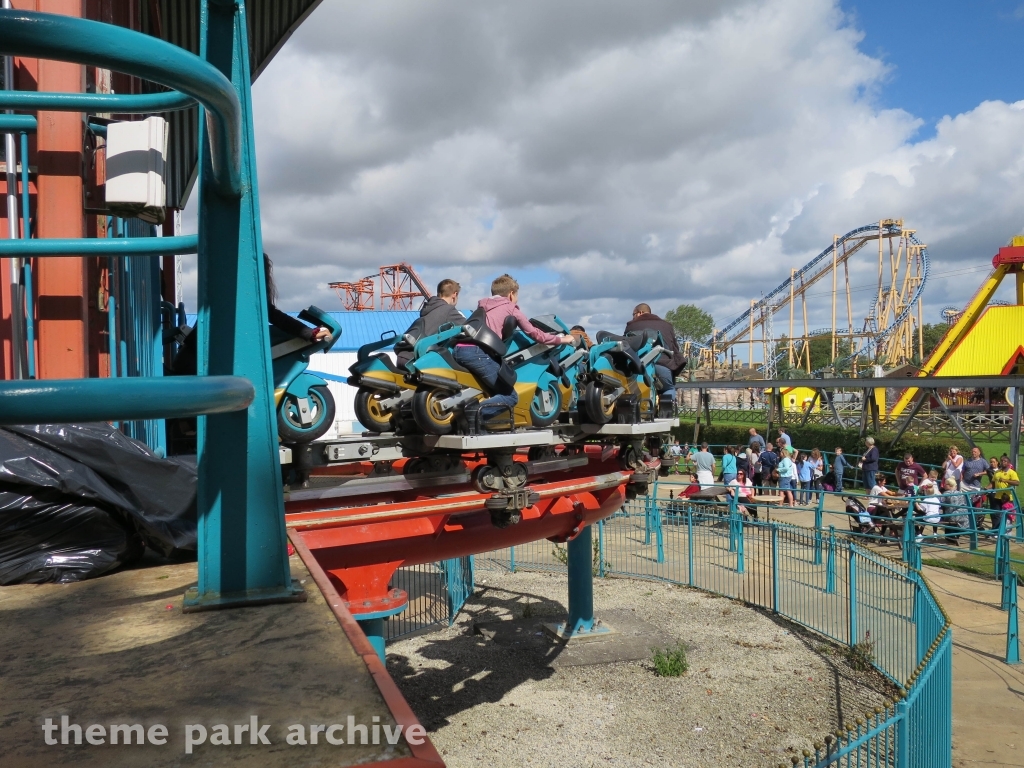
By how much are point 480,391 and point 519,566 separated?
25.5 ft

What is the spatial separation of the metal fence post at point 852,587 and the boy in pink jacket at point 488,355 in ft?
12.1

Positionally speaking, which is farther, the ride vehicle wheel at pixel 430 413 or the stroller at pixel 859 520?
the stroller at pixel 859 520

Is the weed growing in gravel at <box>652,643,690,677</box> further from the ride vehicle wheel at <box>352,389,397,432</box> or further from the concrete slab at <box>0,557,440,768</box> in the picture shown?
the concrete slab at <box>0,557,440,768</box>

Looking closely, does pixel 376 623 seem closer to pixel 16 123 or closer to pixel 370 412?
pixel 370 412

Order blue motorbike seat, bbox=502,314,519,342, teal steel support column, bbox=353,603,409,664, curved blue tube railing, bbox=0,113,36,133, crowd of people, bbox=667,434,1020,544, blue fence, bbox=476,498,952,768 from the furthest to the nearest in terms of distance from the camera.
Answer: crowd of people, bbox=667,434,1020,544, blue motorbike seat, bbox=502,314,519,342, teal steel support column, bbox=353,603,409,664, blue fence, bbox=476,498,952,768, curved blue tube railing, bbox=0,113,36,133

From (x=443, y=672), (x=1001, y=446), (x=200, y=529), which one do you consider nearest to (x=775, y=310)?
(x=1001, y=446)

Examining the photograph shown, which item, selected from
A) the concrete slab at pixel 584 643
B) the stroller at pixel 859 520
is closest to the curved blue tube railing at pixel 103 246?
the concrete slab at pixel 584 643

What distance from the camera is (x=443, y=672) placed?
8.02 metres

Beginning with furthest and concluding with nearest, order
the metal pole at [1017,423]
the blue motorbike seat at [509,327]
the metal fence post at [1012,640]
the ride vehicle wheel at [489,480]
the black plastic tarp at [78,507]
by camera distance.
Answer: the metal pole at [1017,423], the metal fence post at [1012,640], the blue motorbike seat at [509,327], the ride vehicle wheel at [489,480], the black plastic tarp at [78,507]

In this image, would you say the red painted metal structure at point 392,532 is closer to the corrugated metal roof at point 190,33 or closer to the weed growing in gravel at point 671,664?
the weed growing in gravel at point 671,664

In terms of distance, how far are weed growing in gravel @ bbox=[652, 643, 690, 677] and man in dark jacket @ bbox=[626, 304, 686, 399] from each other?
238 cm

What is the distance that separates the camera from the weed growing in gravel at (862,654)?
767 cm

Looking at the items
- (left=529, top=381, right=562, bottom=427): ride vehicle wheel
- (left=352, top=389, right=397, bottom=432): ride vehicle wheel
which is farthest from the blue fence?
(left=352, top=389, right=397, bottom=432): ride vehicle wheel

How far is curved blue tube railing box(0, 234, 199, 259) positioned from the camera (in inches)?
75.4
